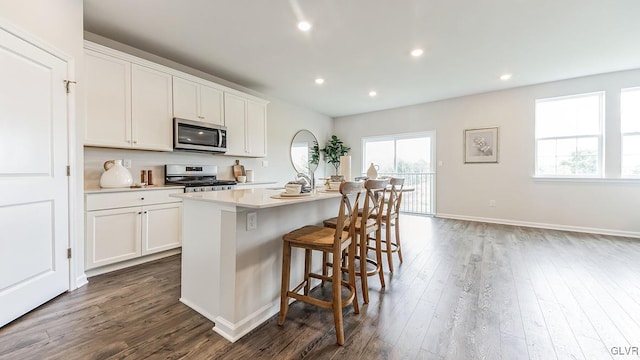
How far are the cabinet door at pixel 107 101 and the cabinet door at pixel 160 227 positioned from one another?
0.80 meters

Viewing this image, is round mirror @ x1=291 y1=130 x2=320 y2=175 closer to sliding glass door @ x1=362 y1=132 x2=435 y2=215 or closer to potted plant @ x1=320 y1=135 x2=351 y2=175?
potted plant @ x1=320 y1=135 x2=351 y2=175

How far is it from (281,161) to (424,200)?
3389 millimetres

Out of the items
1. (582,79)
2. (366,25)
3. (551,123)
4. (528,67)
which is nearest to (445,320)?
(366,25)

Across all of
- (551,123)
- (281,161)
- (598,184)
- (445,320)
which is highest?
(551,123)

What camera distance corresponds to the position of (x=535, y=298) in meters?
2.00

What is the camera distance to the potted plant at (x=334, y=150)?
6594 millimetres

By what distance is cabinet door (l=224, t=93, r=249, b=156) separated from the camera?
3.88 m

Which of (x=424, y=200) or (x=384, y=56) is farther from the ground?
(x=384, y=56)

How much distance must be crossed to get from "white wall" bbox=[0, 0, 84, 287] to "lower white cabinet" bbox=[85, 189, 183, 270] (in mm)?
119

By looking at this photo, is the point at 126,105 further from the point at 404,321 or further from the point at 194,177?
the point at 404,321

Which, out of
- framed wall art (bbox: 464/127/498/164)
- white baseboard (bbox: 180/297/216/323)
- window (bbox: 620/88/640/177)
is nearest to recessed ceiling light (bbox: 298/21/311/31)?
white baseboard (bbox: 180/297/216/323)

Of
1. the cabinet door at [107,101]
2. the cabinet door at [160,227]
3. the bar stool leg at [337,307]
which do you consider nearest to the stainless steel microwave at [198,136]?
the cabinet door at [107,101]

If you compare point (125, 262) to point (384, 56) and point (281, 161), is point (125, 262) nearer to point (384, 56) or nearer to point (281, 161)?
point (281, 161)

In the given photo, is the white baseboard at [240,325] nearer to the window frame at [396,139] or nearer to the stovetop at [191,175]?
the stovetop at [191,175]
